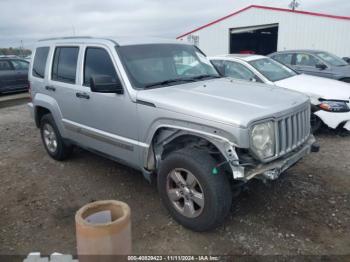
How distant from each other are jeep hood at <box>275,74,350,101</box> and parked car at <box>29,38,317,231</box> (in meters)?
2.51

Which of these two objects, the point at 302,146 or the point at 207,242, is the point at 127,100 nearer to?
the point at 207,242

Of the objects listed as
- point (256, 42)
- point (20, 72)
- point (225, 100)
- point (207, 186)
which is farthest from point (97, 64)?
point (256, 42)

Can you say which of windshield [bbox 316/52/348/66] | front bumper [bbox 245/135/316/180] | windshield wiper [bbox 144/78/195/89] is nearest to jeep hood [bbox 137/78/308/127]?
windshield wiper [bbox 144/78/195/89]

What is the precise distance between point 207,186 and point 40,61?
12.7ft

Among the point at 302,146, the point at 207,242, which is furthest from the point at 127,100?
the point at 302,146

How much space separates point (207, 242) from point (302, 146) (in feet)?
4.95

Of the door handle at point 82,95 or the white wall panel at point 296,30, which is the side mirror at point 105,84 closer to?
the door handle at point 82,95

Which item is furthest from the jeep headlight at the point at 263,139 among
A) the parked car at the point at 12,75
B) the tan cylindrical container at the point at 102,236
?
the parked car at the point at 12,75

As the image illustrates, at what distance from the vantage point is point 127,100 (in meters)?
3.78

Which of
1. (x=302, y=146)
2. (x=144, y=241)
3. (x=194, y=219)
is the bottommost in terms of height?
(x=144, y=241)

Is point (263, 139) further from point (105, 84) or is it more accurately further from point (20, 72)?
point (20, 72)

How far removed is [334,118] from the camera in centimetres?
610

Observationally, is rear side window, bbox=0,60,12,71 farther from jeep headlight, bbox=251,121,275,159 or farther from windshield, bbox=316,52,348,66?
jeep headlight, bbox=251,121,275,159

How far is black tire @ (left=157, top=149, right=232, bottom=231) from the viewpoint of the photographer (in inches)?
121
